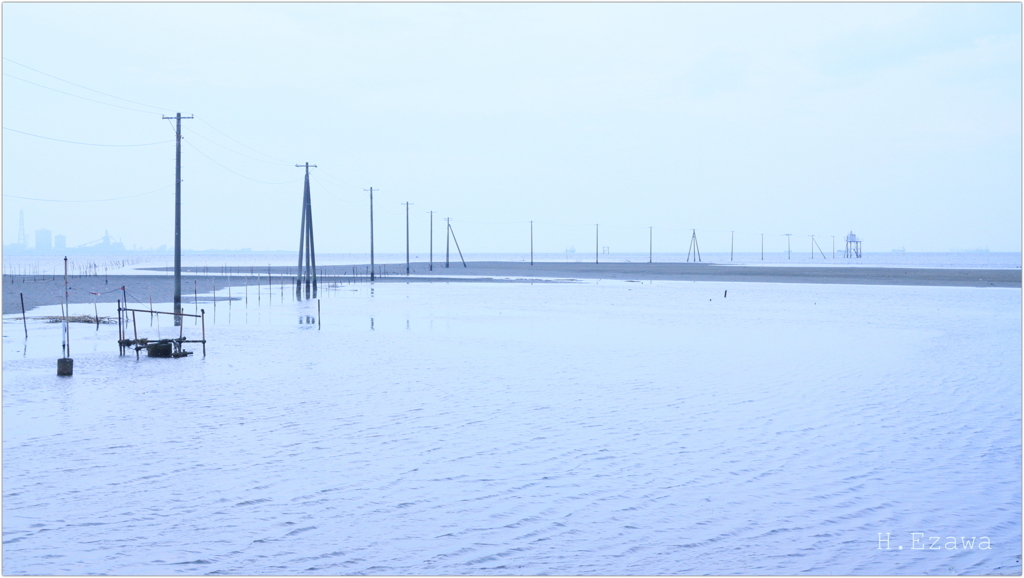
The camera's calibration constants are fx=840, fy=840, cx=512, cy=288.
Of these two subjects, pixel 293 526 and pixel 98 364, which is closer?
pixel 293 526

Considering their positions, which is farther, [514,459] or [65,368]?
[65,368]

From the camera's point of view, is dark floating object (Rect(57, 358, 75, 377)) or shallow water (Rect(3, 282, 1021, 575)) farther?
dark floating object (Rect(57, 358, 75, 377))

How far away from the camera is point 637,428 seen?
41.5 ft

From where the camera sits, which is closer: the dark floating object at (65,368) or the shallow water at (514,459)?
the shallow water at (514,459)

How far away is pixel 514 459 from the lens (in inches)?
425

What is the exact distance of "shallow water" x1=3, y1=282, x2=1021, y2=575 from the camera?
25.2 feet

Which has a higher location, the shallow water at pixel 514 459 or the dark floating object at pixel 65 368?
the dark floating object at pixel 65 368

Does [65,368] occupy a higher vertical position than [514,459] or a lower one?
higher

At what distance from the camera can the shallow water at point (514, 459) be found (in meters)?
7.67

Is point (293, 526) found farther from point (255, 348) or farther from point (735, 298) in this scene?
point (735, 298)

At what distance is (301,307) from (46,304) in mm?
11784

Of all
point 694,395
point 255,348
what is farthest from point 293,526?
point 255,348

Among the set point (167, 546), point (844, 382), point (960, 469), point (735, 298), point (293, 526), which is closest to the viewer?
point (167, 546)

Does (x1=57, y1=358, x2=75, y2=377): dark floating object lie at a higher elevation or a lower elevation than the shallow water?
higher
